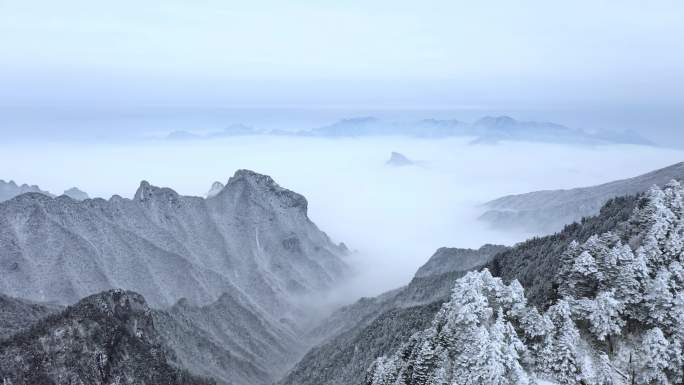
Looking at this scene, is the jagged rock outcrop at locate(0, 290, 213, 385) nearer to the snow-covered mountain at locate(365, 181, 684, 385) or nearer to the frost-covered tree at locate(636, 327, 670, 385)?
the snow-covered mountain at locate(365, 181, 684, 385)

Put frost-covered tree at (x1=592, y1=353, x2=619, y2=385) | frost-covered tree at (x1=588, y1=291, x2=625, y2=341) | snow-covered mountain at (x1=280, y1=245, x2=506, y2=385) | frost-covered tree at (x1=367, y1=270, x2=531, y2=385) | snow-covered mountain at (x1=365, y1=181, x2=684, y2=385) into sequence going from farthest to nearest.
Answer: snow-covered mountain at (x1=280, y1=245, x2=506, y2=385) → frost-covered tree at (x1=588, y1=291, x2=625, y2=341) → snow-covered mountain at (x1=365, y1=181, x2=684, y2=385) → frost-covered tree at (x1=367, y1=270, x2=531, y2=385) → frost-covered tree at (x1=592, y1=353, x2=619, y2=385)

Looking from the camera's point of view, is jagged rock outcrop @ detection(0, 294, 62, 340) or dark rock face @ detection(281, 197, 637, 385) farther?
jagged rock outcrop @ detection(0, 294, 62, 340)

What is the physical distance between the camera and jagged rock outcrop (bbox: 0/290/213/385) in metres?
109

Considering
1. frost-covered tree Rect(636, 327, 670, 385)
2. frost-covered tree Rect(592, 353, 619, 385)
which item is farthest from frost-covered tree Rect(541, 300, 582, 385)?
frost-covered tree Rect(636, 327, 670, 385)

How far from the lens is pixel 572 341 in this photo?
55.1 metres

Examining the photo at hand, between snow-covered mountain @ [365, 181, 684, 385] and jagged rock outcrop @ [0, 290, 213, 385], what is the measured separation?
254ft

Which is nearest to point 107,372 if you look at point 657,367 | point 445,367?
point 445,367

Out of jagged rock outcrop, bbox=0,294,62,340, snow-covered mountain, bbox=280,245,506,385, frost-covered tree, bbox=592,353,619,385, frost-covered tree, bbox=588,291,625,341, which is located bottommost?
snow-covered mountain, bbox=280,245,506,385

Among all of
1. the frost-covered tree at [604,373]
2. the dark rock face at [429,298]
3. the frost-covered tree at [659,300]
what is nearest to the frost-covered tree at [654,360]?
the frost-covered tree at [604,373]

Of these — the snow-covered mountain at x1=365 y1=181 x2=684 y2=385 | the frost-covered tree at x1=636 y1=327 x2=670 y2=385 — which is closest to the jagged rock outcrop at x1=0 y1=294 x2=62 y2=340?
the snow-covered mountain at x1=365 y1=181 x2=684 y2=385

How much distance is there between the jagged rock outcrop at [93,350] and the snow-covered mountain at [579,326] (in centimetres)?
7735

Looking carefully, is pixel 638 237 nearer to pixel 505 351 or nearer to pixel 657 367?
pixel 657 367

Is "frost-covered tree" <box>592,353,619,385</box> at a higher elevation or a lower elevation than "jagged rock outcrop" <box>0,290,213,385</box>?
higher

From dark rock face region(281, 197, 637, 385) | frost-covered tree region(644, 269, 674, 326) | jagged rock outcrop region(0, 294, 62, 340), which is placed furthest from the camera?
jagged rock outcrop region(0, 294, 62, 340)
